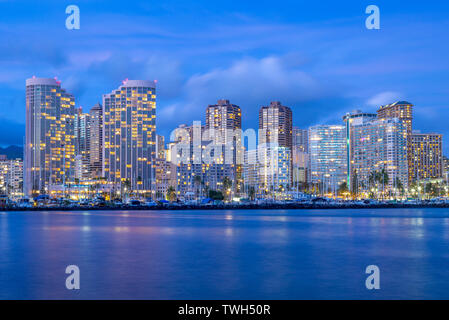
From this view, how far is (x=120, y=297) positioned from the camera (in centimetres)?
2845

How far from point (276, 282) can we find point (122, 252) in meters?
20.7

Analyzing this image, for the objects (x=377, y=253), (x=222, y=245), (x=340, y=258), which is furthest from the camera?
(x=222, y=245)

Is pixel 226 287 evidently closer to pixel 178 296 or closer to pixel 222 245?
pixel 178 296

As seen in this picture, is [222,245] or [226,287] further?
[222,245]

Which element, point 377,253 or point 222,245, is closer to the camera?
point 377,253
